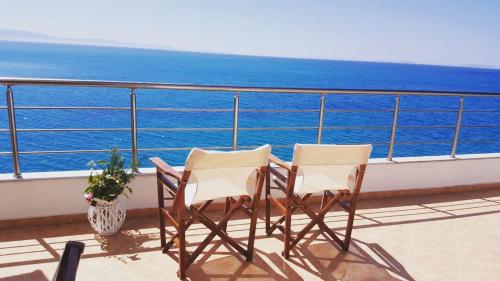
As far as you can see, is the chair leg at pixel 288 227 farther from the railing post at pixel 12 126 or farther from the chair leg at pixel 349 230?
the railing post at pixel 12 126

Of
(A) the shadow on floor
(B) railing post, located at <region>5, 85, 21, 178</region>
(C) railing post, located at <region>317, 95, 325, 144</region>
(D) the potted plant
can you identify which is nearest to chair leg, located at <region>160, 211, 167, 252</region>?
(D) the potted plant

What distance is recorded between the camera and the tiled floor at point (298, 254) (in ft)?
8.09

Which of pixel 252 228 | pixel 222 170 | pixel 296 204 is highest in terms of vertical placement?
pixel 222 170

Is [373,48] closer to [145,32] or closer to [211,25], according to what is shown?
[211,25]

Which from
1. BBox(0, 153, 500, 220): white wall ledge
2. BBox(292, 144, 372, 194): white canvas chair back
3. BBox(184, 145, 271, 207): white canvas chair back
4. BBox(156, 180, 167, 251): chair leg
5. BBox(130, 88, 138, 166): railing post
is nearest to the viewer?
BBox(184, 145, 271, 207): white canvas chair back

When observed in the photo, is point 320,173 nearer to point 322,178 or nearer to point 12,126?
point 322,178

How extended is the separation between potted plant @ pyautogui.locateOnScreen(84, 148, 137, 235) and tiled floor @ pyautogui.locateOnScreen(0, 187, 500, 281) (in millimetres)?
106

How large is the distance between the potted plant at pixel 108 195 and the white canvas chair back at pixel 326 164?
128 centimetres

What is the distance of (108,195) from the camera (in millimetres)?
2834

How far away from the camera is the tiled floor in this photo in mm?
2465

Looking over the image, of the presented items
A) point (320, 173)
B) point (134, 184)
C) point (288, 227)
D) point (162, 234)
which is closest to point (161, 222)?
point (162, 234)

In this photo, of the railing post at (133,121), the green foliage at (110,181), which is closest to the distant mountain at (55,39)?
the railing post at (133,121)

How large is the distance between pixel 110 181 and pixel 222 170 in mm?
1036

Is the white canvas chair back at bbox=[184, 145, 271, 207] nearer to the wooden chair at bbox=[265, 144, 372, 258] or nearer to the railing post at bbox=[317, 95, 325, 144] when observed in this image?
the wooden chair at bbox=[265, 144, 372, 258]
